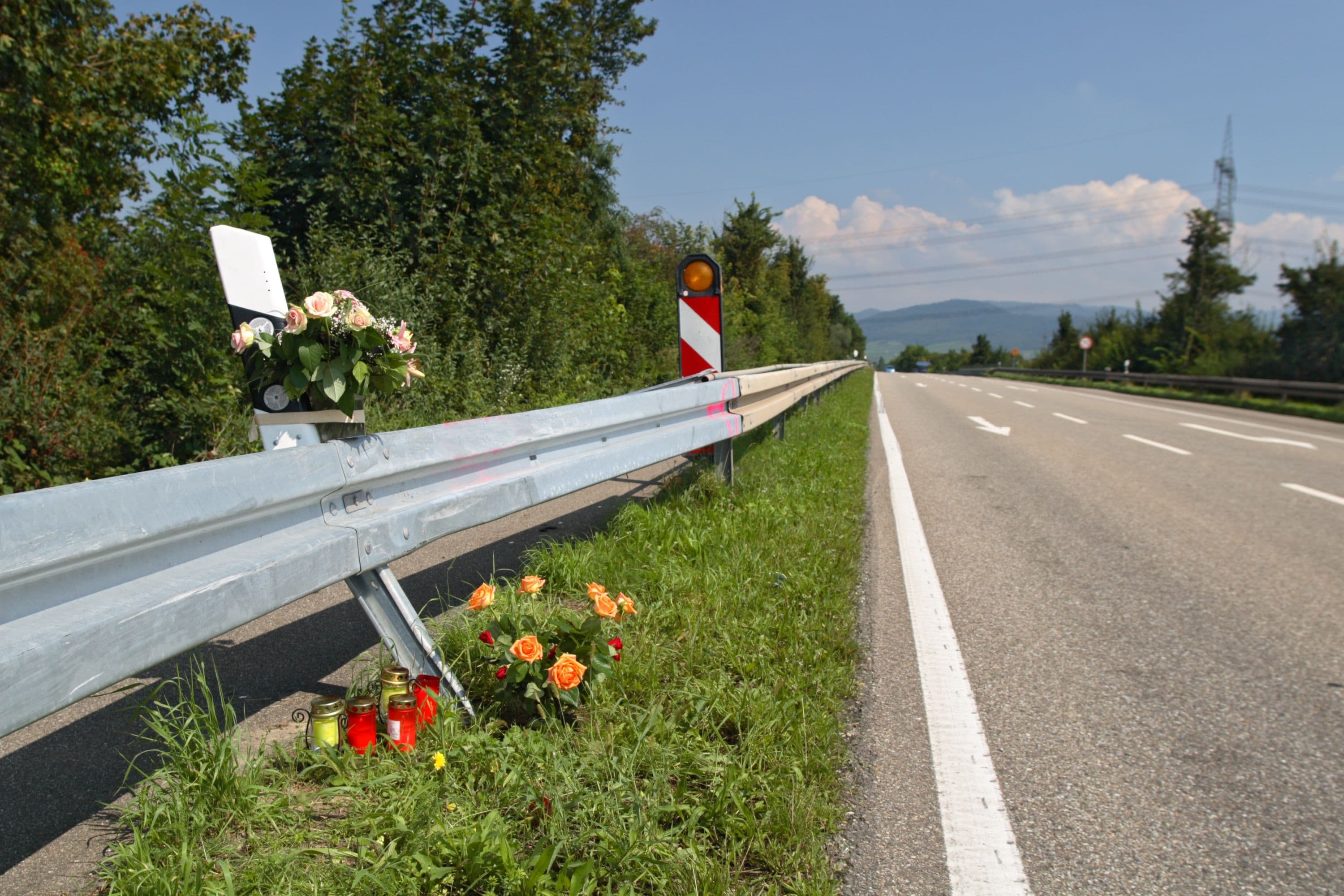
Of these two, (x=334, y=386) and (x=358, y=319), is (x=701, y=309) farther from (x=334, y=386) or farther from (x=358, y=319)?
(x=334, y=386)

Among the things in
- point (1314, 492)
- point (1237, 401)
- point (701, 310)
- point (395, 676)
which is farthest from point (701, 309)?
point (1237, 401)

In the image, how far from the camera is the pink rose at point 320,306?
2.29 m

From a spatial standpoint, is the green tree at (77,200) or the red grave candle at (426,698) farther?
the green tree at (77,200)

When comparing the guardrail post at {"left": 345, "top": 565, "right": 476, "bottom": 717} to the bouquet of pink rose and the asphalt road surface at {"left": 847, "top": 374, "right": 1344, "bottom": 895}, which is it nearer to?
the bouquet of pink rose

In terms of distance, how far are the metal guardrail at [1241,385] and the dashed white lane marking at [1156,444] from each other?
11.9 metres

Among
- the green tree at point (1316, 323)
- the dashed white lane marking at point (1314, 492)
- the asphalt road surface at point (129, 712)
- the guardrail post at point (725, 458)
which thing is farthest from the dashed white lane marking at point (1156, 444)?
the green tree at point (1316, 323)

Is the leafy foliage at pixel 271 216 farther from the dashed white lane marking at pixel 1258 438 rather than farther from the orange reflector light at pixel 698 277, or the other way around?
the dashed white lane marking at pixel 1258 438

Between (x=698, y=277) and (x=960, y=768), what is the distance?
178 inches

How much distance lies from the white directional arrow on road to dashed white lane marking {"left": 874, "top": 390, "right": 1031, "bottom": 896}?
28.7 ft

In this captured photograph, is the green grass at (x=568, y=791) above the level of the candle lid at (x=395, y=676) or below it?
below

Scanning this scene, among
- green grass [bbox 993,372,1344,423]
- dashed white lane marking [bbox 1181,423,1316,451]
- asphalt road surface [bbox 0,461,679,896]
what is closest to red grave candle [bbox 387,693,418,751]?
asphalt road surface [bbox 0,461,679,896]

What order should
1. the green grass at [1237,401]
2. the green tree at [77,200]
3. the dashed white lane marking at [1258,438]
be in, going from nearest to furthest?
the green tree at [77,200] → the dashed white lane marking at [1258,438] → the green grass at [1237,401]

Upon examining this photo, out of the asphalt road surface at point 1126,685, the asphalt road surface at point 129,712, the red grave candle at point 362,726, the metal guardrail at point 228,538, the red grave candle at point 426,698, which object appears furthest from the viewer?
A: the red grave candle at point 426,698

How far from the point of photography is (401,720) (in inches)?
85.7
